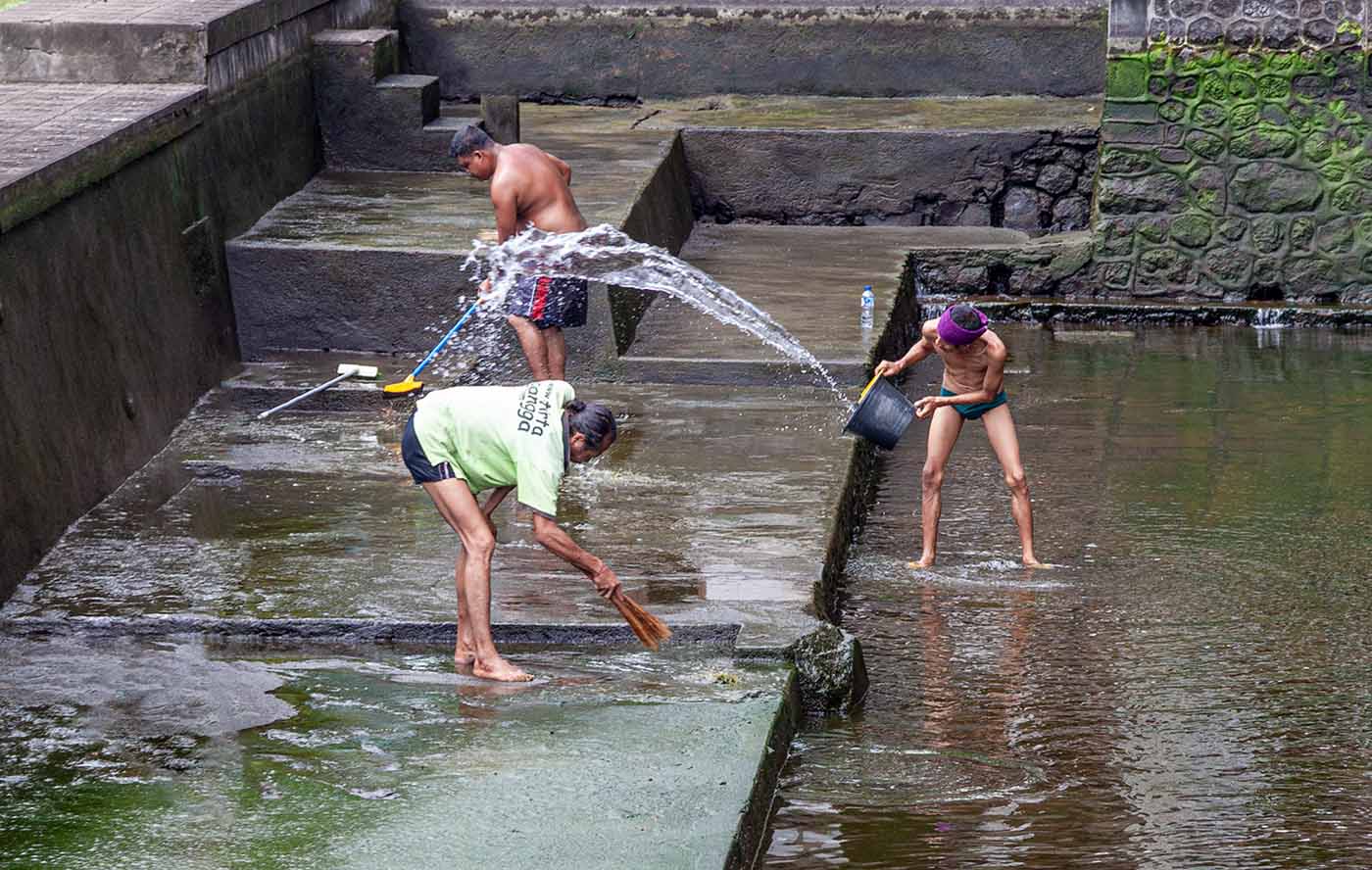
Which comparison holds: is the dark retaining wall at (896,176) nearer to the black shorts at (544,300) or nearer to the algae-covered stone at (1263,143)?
the algae-covered stone at (1263,143)

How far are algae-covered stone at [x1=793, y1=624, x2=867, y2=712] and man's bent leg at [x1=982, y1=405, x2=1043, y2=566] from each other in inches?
77.2

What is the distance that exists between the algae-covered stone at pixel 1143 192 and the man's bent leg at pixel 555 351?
18.3 feet

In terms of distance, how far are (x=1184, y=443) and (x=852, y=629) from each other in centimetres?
345

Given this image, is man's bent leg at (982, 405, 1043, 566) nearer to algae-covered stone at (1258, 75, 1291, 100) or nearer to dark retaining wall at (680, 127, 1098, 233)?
algae-covered stone at (1258, 75, 1291, 100)

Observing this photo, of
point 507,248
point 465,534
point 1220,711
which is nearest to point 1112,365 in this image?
point 507,248

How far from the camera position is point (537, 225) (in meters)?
10.0

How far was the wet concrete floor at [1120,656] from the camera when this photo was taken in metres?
6.30

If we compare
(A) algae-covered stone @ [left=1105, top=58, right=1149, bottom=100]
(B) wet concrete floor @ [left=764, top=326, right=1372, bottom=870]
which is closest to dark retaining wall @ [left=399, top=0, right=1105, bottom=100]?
(A) algae-covered stone @ [left=1105, top=58, right=1149, bottom=100]

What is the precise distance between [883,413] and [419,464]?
2622 mm

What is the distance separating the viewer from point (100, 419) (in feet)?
30.3

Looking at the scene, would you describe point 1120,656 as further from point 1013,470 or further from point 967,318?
point 967,318

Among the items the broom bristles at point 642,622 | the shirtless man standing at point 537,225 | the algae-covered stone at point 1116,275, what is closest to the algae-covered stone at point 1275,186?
the algae-covered stone at point 1116,275

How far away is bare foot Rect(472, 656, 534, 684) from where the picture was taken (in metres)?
6.93

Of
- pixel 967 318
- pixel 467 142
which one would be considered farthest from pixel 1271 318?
pixel 467 142
